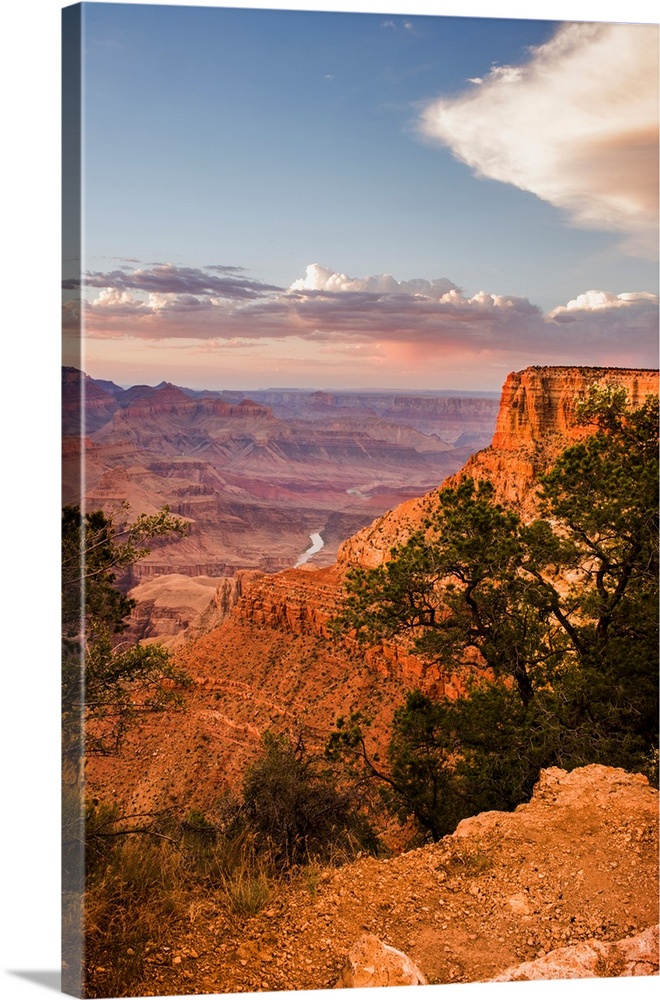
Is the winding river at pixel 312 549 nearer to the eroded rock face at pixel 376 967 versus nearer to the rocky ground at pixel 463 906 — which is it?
the rocky ground at pixel 463 906

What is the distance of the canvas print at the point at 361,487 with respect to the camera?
15.3ft

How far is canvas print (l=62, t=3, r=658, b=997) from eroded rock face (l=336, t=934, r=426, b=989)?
0.04 feet

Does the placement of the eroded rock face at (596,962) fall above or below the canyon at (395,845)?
below

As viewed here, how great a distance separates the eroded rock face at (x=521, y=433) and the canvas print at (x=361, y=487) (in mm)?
42

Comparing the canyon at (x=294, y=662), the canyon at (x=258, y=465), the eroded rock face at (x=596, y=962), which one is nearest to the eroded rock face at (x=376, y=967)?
the eroded rock face at (x=596, y=962)

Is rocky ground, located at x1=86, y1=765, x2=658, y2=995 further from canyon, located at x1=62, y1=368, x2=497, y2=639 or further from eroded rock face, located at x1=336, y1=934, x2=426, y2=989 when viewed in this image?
canyon, located at x1=62, y1=368, x2=497, y2=639

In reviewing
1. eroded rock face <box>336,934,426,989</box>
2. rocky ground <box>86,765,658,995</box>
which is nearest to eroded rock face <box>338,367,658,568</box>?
rocky ground <box>86,765,658,995</box>

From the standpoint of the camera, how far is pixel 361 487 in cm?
670

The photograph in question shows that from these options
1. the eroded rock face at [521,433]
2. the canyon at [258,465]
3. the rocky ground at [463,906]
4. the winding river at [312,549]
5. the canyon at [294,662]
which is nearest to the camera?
the rocky ground at [463,906]

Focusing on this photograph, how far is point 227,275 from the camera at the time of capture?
17.8 ft

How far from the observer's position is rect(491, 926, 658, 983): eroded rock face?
472 cm

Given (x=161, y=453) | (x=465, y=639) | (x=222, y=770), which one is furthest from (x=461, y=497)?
(x=222, y=770)

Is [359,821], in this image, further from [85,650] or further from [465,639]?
[85,650]
